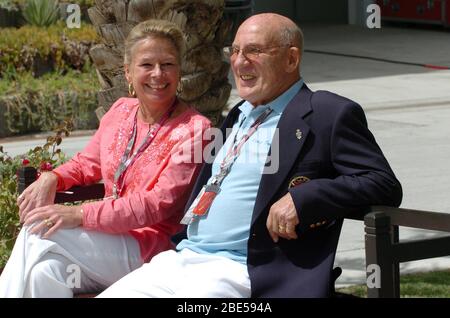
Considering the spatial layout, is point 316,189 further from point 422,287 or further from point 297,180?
point 422,287

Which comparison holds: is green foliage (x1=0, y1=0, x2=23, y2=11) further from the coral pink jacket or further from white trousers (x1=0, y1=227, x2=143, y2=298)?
white trousers (x1=0, y1=227, x2=143, y2=298)

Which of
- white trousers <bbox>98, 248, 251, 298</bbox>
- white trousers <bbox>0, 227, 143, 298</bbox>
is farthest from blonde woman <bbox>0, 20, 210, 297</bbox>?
white trousers <bbox>98, 248, 251, 298</bbox>

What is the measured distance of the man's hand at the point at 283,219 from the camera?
4.04 m

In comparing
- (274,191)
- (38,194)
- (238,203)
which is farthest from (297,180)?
(38,194)

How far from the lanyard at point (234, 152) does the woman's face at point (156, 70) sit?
452mm

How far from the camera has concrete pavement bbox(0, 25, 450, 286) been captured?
26.7 ft

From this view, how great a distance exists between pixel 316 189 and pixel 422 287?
2.43m

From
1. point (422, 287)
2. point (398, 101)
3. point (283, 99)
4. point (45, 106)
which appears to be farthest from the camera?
point (398, 101)

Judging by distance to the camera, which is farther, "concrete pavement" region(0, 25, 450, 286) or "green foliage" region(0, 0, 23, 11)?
"green foliage" region(0, 0, 23, 11)

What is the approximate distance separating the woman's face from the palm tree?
3.98 ft

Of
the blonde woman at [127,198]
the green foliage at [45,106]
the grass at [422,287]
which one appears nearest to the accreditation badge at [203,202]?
the blonde woman at [127,198]

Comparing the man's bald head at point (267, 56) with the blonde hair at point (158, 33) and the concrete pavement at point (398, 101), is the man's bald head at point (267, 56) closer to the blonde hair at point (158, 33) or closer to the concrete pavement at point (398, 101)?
the blonde hair at point (158, 33)

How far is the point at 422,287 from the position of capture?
629cm

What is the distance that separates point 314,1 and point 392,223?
23478mm
